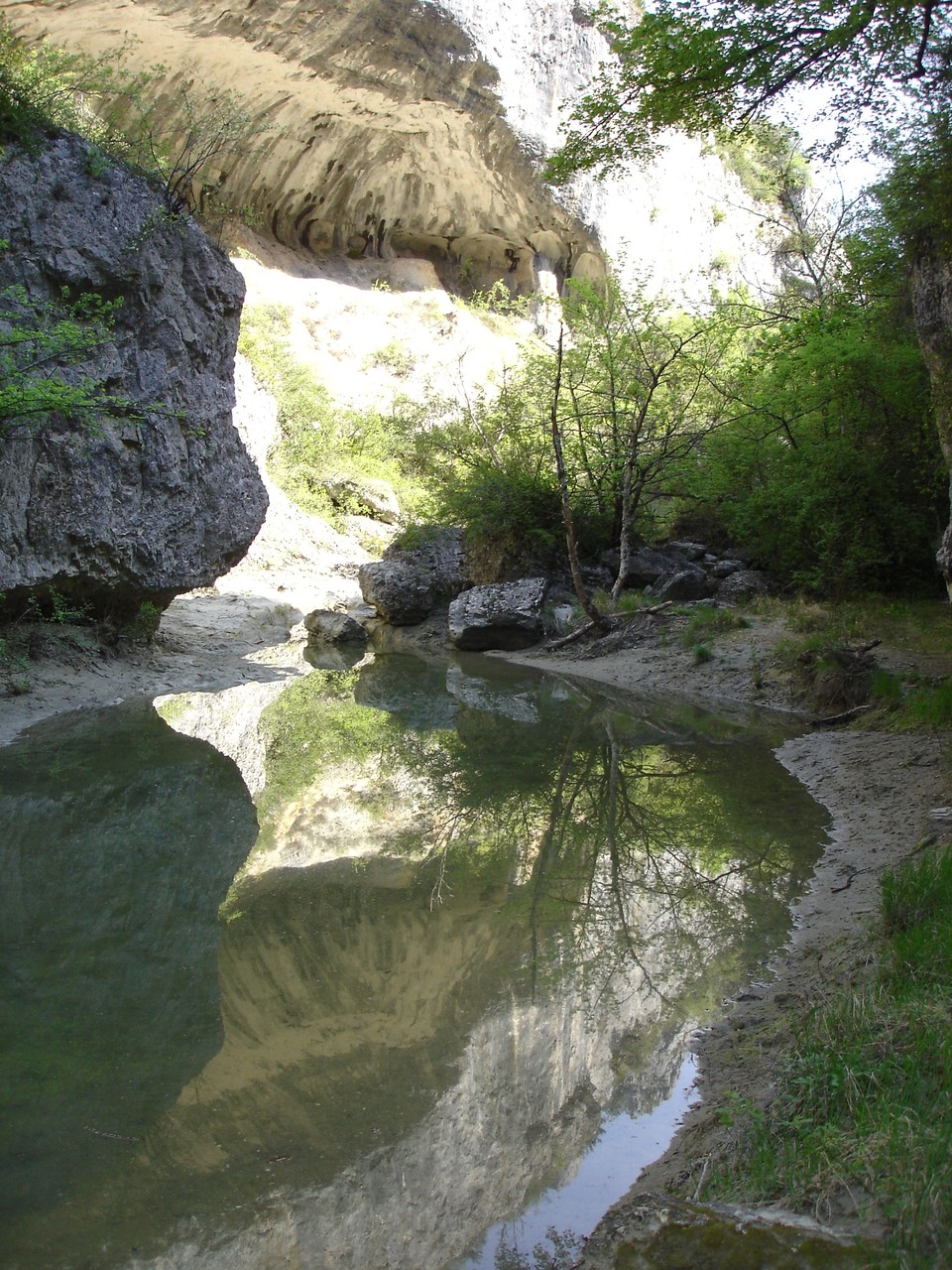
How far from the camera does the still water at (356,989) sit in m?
2.80

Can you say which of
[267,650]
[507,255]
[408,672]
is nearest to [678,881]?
[408,672]

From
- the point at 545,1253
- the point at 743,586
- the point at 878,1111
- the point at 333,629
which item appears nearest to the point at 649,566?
the point at 743,586

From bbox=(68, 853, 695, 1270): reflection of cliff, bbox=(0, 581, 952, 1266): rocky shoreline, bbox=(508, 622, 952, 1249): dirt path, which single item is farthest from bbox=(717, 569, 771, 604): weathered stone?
bbox=(68, 853, 695, 1270): reflection of cliff

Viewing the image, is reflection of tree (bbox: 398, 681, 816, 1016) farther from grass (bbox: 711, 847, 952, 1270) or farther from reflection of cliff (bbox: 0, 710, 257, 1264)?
reflection of cliff (bbox: 0, 710, 257, 1264)

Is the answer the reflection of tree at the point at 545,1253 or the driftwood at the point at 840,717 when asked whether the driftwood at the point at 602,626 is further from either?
the reflection of tree at the point at 545,1253

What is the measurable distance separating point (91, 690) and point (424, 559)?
32.3ft

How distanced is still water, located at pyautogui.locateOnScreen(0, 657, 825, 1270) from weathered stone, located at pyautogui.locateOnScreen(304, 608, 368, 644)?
875 cm

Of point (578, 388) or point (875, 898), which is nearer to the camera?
point (875, 898)

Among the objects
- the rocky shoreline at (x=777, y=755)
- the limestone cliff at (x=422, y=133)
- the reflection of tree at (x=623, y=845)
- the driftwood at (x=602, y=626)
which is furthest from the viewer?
the limestone cliff at (x=422, y=133)

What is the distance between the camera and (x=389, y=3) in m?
23.6

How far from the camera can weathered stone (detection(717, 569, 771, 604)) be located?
53.4ft

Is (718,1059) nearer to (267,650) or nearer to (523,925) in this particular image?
(523,925)

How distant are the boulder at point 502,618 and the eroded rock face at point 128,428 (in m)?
4.50

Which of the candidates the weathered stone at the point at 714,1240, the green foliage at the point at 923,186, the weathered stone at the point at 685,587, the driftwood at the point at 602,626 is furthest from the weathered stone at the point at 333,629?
the weathered stone at the point at 714,1240
